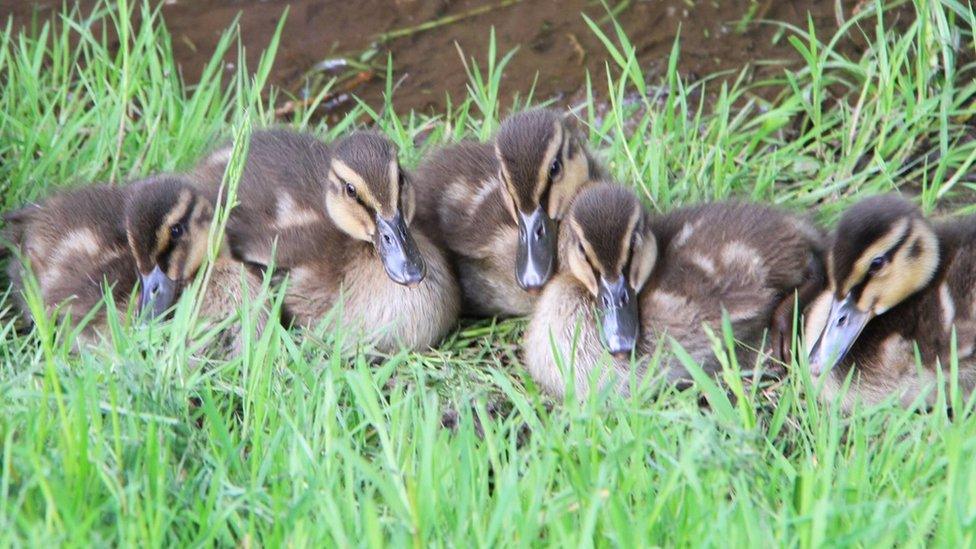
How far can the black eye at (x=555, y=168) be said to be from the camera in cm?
302

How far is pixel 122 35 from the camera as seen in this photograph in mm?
3615

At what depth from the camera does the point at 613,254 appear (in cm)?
275

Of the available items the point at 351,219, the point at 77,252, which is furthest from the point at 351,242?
the point at 77,252

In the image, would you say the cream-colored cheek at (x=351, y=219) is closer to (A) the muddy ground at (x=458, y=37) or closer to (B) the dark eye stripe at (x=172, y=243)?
(B) the dark eye stripe at (x=172, y=243)

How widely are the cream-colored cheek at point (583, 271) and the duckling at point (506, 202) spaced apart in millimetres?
111

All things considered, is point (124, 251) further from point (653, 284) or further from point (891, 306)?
point (891, 306)

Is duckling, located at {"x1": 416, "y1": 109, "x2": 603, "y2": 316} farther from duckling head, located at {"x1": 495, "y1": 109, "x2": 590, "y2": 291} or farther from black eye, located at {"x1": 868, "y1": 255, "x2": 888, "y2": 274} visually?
black eye, located at {"x1": 868, "y1": 255, "x2": 888, "y2": 274}

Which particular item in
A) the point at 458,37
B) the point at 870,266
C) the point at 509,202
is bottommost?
the point at 458,37

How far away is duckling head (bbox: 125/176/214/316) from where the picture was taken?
2863 millimetres

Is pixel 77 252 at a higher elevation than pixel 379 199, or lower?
lower

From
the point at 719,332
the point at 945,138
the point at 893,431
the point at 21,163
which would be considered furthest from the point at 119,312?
the point at 945,138

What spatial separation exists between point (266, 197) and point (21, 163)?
72 cm

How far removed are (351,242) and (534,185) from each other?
1.38ft

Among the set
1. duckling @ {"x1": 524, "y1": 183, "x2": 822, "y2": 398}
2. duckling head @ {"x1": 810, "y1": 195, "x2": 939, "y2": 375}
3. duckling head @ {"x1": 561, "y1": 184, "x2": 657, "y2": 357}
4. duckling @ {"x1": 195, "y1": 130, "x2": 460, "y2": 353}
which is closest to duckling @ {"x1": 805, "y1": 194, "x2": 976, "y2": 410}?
duckling head @ {"x1": 810, "y1": 195, "x2": 939, "y2": 375}
